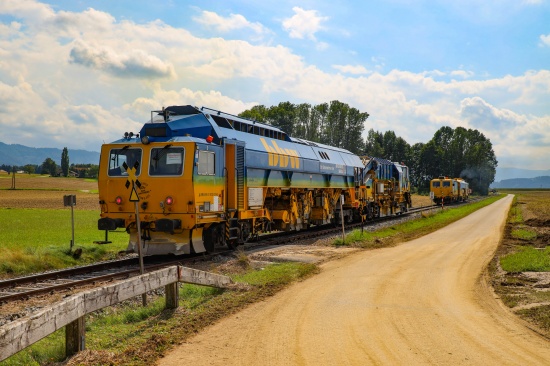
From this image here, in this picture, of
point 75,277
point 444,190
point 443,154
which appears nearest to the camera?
point 75,277

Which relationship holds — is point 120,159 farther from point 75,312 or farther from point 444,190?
point 444,190

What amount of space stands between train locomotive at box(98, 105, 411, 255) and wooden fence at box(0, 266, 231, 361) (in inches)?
107

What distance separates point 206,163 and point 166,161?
4.20 feet

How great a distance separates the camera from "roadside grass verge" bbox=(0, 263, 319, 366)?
6742mm

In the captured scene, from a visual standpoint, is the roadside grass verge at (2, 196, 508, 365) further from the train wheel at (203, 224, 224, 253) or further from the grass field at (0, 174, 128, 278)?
the grass field at (0, 174, 128, 278)

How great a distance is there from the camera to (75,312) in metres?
6.57

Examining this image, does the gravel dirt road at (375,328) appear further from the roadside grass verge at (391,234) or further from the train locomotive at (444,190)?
the train locomotive at (444,190)

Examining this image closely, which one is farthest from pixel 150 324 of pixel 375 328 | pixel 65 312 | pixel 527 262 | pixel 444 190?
pixel 444 190

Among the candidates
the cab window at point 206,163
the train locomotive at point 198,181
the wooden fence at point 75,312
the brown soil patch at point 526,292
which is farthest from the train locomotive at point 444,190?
the wooden fence at point 75,312

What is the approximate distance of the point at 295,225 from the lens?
76.5 ft

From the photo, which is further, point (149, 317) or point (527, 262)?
point (527, 262)

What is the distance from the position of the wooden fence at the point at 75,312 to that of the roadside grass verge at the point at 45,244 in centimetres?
810

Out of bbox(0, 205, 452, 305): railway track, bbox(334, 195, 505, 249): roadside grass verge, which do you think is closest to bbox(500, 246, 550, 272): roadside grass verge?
bbox(334, 195, 505, 249): roadside grass verge

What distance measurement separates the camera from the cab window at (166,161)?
49.6ft
